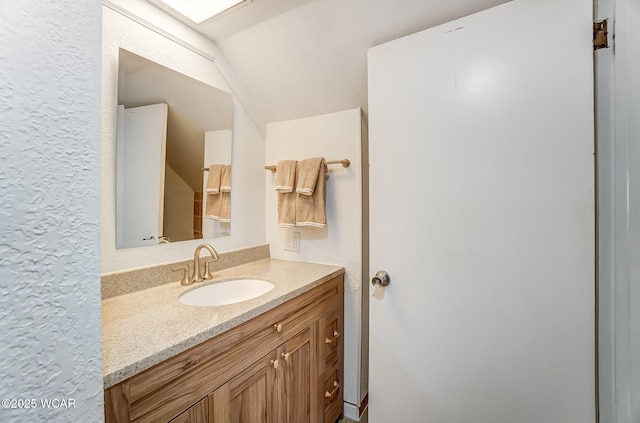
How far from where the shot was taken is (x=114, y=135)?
3.41 ft

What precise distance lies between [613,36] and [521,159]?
1.36 ft

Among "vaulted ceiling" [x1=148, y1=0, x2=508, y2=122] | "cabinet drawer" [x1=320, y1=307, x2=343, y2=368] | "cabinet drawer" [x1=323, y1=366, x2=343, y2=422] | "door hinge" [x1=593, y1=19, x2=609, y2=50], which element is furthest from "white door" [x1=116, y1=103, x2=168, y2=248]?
"door hinge" [x1=593, y1=19, x2=609, y2=50]

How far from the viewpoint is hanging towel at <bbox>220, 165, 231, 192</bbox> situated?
58.1 inches

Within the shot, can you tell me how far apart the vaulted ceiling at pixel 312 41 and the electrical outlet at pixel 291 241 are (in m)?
0.79

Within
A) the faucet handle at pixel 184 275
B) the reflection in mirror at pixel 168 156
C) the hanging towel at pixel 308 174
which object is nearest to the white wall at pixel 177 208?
the reflection in mirror at pixel 168 156

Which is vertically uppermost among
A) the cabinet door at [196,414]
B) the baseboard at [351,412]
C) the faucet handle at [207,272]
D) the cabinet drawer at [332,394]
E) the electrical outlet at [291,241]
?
the electrical outlet at [291,241]

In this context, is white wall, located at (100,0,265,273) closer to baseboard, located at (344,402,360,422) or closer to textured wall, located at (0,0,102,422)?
textured wall, located at (0,0,102,422)

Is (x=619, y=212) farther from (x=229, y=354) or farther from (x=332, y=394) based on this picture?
(x=332, y=394)

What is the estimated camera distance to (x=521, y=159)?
843mm

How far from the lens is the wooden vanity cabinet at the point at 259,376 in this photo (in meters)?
0.65

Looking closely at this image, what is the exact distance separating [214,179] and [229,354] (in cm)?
95

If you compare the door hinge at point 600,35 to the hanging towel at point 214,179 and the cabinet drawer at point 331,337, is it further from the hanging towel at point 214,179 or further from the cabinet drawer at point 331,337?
the hanging towel at point 214,179

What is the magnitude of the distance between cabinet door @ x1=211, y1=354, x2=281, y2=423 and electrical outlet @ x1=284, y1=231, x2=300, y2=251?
2.53ft

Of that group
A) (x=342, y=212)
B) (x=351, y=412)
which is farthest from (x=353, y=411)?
(x=342, y=212)
